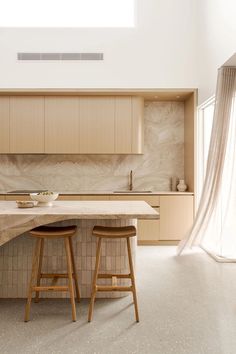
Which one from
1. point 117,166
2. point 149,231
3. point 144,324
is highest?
point 117,166

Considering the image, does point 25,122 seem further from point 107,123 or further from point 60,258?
point 60,258

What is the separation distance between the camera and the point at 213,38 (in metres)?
4.45

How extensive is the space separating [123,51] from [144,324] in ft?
13.8

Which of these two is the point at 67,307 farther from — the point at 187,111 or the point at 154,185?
the point at 187,111

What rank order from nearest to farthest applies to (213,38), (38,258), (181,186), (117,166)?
(38,258), (213,38), (181,186), (117,166)

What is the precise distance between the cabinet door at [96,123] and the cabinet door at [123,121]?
0.22ft

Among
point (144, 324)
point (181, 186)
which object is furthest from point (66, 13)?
point (144, 324)

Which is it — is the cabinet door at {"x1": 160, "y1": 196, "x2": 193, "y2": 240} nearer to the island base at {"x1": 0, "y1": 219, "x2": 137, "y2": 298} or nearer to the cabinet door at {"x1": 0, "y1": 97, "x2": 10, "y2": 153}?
the island base at {"x1": 0, "y1": 219, "x2": 137, "y2": 298}

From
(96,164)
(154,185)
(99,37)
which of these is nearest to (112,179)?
(96,164)

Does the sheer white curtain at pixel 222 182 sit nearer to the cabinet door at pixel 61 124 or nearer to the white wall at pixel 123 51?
the white wall at pixel 123 51

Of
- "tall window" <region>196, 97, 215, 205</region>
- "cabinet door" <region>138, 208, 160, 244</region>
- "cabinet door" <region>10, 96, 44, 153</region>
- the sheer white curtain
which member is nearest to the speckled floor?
the sheer white curtain

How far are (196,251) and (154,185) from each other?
1530 mm

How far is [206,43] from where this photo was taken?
4770mm

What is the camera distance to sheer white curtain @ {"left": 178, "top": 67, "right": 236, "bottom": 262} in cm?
413
